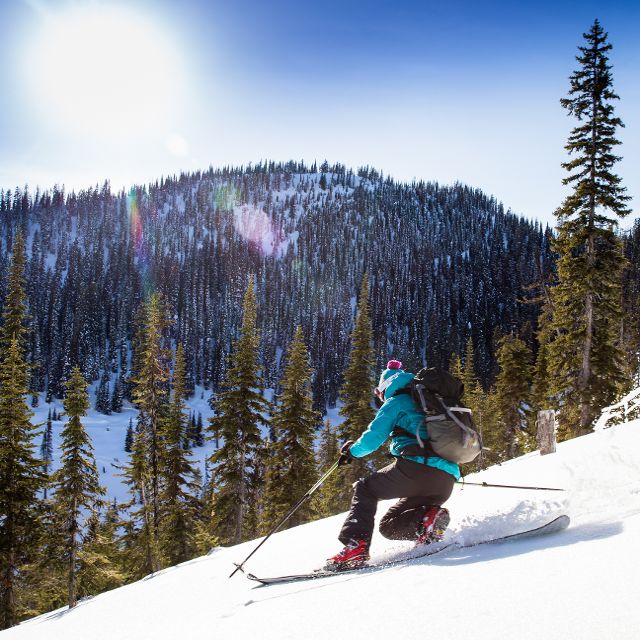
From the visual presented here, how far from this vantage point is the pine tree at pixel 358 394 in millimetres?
25578

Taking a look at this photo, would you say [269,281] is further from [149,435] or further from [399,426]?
[399,426]

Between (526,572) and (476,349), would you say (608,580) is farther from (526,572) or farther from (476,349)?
(476,349)

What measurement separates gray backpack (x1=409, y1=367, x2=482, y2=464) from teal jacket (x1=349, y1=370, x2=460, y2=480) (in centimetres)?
8

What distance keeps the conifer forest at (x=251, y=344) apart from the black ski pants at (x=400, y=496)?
1463 cm

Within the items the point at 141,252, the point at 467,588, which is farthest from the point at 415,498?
the point at 141,252

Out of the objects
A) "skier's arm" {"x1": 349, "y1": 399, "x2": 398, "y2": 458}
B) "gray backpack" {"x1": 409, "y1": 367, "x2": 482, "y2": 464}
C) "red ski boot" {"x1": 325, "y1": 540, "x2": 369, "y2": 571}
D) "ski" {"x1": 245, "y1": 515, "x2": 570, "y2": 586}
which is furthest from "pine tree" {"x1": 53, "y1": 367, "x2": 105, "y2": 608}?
"gray backpack" {"x1": 409, "y1": 367, "x2": 482, "y2": 464}

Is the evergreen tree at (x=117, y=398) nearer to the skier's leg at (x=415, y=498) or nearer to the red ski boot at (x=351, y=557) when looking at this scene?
the red ski boot at (x=351, y=557)

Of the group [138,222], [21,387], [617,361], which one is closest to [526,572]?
[617,361]

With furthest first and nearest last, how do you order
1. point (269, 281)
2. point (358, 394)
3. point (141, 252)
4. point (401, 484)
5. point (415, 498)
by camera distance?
point (141, 252) → point (269, 281) → point (358, 394) → point (415, 498) → point (401, 484)

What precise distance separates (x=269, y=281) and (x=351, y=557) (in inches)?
6264

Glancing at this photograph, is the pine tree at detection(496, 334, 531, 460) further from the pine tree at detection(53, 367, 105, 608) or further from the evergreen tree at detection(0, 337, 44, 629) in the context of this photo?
the evergreen tree at detection(0, 337, 44, 629)

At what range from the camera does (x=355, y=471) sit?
25391 mm

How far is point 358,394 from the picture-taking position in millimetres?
26656

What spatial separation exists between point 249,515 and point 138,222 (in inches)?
7431
